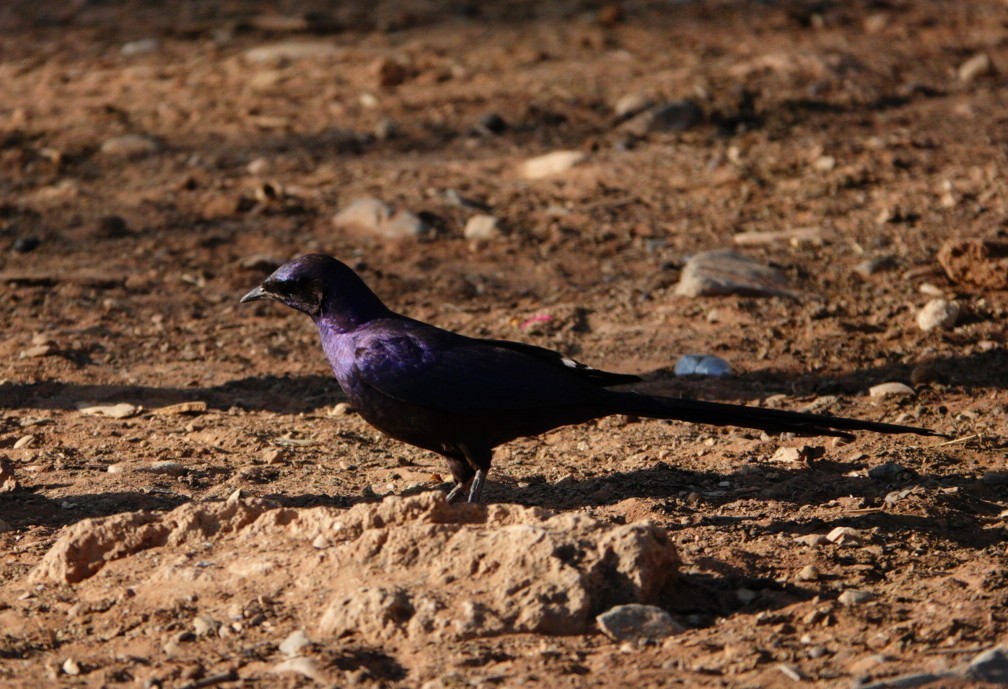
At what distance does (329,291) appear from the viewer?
529 centimetres

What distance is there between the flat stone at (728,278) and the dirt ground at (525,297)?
0.08 meters

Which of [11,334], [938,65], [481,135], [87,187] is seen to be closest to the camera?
[11,334]

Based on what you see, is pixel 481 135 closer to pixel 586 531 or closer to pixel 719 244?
pixel 719 244

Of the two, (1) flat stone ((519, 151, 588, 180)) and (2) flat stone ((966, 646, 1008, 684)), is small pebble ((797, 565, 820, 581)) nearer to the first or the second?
(2) flat stone ((966, 646, 1008, 684))

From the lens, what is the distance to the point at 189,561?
14.2ft

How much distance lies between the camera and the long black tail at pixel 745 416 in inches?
189

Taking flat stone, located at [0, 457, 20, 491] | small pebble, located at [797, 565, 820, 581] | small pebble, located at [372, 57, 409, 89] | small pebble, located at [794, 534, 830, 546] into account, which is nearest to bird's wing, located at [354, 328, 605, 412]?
small pebble, located at [794, 534, 830, 546]

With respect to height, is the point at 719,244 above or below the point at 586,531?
below

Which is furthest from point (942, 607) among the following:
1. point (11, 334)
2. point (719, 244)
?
point (11, 334)

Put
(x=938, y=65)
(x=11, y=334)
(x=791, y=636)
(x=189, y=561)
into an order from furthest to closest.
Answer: (x=938, y=65) → (x=11, y=334) → (x=189, y=561) → (x=791, y=636)

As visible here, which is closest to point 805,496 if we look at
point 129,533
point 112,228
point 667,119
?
point 129,533

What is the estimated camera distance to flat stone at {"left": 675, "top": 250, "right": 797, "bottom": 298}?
7.43m

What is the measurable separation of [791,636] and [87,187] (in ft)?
21.4

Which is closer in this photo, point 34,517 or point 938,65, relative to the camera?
point 34,517
